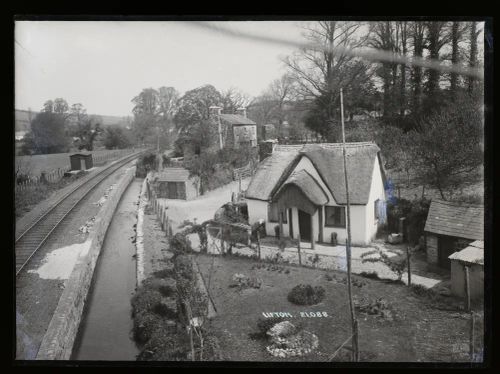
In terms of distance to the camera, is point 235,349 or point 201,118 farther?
point 201,118

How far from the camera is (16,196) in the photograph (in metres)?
6.00

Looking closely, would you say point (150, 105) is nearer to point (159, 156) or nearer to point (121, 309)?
point (159, 156)

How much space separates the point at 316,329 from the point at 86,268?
12.3ft

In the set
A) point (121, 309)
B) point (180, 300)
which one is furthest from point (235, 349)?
point (121, 309)

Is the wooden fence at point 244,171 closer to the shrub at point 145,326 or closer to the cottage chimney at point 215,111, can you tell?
the cottage chimney at point 215,111

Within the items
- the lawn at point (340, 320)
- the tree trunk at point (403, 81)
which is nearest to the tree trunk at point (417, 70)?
the tree trunk at point (403, 81)

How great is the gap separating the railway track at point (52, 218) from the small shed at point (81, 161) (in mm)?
213

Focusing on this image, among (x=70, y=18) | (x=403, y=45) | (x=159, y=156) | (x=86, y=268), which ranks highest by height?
(x=70, y=18)

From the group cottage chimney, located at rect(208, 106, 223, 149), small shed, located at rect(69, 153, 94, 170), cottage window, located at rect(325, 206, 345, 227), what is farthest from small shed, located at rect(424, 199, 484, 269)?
small shed, located at rect(69, 153, 94, 170)

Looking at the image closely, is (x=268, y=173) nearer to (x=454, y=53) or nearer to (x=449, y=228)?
(x=449, y=228)

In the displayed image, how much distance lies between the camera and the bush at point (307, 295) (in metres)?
5.95

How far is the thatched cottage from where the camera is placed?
6.17 metres

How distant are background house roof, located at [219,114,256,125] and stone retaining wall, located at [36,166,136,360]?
186cm

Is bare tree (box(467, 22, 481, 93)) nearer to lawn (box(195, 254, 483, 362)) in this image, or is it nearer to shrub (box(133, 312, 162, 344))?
lawn (box(195, 254, 483, 362))
